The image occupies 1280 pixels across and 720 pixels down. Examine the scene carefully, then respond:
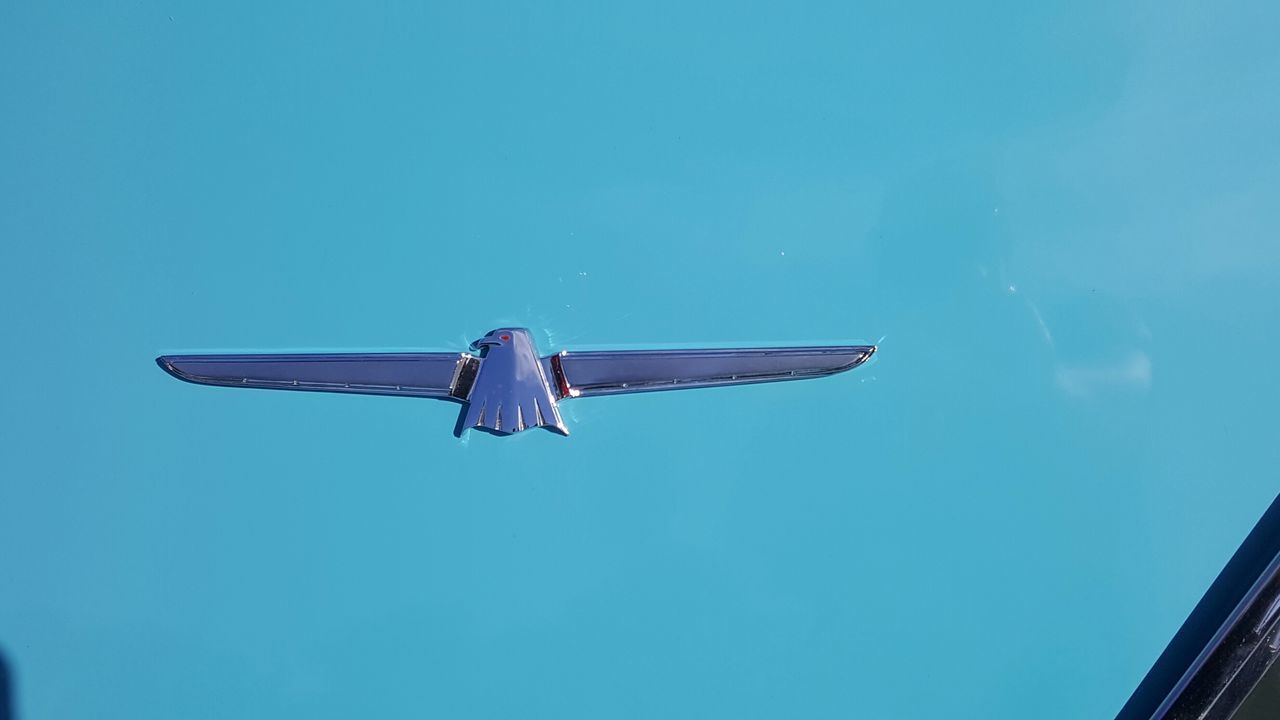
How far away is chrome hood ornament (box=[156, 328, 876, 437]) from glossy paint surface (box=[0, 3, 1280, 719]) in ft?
0.07

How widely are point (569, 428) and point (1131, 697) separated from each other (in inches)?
30.4

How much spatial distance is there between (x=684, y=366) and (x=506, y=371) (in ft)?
0.66

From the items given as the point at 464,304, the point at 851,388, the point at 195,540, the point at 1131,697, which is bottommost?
the point at 1131,697

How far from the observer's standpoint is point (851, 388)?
87 cm

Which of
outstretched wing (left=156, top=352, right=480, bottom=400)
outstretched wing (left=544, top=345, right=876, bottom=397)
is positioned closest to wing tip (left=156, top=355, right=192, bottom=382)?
outstretched wing (left=156, top=352, right=480, bottom=400)

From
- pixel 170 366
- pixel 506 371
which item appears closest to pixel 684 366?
pixel 506 371

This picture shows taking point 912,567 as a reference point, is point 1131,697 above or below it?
below

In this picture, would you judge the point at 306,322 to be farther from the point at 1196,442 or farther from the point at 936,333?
the point at 1196,442

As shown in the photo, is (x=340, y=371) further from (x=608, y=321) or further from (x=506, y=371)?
(x=608, y=321)

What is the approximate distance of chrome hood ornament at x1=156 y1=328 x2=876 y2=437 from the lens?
853mm

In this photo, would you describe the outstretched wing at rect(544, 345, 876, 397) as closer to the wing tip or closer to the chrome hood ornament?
the chrome hood ornament

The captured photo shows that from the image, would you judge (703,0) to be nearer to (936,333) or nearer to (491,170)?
(491,170)

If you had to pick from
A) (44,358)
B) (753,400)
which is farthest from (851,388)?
(44,358)

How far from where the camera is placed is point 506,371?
0.85 meters
